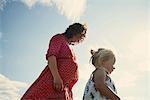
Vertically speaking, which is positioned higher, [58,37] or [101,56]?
[58,37]

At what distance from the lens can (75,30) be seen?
701 cm

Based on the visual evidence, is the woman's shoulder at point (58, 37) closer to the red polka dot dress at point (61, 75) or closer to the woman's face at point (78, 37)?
the red polka dot dress at point (61, 75)

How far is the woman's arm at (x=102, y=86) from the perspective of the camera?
20.1ft

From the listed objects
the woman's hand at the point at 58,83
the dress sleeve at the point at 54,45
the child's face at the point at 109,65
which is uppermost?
the dress sleeve at the point at 54,45

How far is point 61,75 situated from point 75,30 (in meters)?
0.61

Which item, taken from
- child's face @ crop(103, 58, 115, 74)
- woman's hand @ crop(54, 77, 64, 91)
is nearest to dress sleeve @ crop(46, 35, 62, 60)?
woman's hand @ crop(54, 77, 64, 91)

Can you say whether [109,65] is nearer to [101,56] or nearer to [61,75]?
[101,56]

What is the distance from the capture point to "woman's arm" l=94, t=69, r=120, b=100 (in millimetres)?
6129

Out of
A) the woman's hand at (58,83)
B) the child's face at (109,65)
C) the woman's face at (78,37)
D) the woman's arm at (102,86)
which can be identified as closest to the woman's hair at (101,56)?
the child's face at (109,65)

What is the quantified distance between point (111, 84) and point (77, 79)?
746mm

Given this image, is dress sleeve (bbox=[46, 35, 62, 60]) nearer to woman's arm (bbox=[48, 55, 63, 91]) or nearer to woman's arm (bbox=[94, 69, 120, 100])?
woman's arm (bbox=[48, 55, 63, 91])

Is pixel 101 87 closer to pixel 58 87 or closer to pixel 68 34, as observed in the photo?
pixel 58 87

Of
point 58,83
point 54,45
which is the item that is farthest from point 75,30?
point 58,83

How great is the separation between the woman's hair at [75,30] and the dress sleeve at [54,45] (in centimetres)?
15
